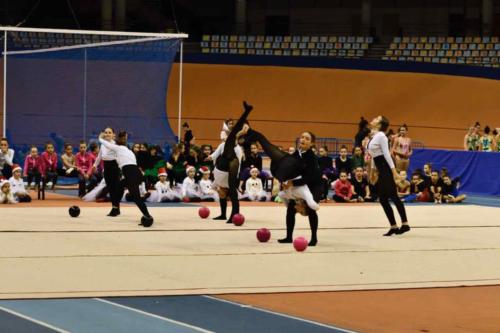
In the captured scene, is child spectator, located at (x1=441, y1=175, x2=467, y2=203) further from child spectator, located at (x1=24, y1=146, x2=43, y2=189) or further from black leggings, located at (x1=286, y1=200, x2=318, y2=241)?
black leggings, located at (x1=286, y1=200, x2=318, y2=241)

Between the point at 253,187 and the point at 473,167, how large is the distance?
7571 mm

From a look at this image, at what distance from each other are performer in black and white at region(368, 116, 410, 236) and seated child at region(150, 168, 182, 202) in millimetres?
7977

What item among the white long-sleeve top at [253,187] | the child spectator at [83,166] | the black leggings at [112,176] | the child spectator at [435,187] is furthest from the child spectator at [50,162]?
the child spectator at [435,187]

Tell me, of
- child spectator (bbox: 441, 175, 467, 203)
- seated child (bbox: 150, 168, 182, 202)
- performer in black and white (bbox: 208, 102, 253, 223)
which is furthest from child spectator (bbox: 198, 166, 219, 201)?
performer in black and white (bbox: 208, 102, 253, 223)

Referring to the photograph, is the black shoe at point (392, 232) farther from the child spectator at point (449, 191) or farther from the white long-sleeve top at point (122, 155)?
the child spectator at point (449, 191)

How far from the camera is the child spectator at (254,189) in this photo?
82.1 ft

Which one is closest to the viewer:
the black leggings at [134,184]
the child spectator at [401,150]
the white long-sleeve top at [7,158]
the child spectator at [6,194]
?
the black leggings at [134,184]

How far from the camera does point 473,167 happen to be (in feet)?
96.0

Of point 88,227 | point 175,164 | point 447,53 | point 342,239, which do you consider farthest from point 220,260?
point 447,53

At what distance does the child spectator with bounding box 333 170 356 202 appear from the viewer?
82.8 feet

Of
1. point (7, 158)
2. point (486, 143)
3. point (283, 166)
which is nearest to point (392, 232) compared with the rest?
point (283, 166)

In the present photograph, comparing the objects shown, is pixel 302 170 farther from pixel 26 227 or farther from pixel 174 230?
pixel 26 227

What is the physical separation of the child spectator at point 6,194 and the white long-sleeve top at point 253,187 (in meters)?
5.83

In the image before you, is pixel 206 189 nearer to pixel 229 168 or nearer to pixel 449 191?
pixel 449 191
